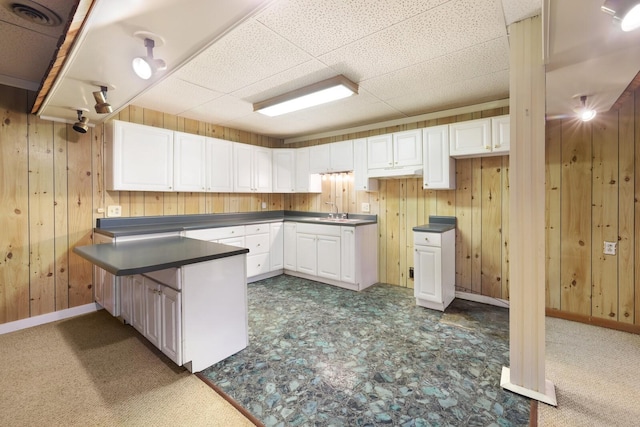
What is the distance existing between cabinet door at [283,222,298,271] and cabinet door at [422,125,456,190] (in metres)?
2.07

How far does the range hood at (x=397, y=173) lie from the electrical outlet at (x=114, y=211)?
313 cm

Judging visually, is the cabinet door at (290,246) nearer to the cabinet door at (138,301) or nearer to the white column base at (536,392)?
the cabinet door at (138,301)

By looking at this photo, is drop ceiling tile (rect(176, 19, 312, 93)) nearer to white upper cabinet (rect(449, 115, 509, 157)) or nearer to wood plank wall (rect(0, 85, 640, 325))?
wood plank wall (rect(0, 85, 640, 325))

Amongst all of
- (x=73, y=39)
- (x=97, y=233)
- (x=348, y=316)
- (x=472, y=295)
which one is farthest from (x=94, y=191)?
(x=472, y=295)

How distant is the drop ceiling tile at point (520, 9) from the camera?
63.9 inches

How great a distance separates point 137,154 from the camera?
3.31 meters

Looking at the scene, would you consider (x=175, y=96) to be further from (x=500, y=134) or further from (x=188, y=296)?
(x=500, y=134)

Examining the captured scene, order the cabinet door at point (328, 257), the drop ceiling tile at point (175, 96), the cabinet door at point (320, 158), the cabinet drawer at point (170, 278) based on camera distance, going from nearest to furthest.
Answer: the cabinet drawer at point (170, 278)
the drop ceiling tile at point (175, 96)
the cabinet door at point (328, 257)
the cabinet door at point (320, 158)

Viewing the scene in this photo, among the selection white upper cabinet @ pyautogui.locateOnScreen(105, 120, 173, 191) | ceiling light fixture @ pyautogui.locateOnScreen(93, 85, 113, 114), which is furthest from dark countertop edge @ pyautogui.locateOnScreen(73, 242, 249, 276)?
white upper cabinet @ pyautogui.locateOnScreen(105, 120, 173, 191)

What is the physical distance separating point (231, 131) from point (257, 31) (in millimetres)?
2779

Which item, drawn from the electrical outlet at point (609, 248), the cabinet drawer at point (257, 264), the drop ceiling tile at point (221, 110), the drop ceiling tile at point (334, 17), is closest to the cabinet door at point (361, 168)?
the drop ceiling tile at point (221, 110)

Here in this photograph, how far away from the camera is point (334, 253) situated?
13.2ft

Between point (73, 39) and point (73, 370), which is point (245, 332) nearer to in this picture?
point (73, 370)

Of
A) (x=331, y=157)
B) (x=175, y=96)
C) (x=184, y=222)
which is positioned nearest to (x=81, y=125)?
(x=175, y=96)
